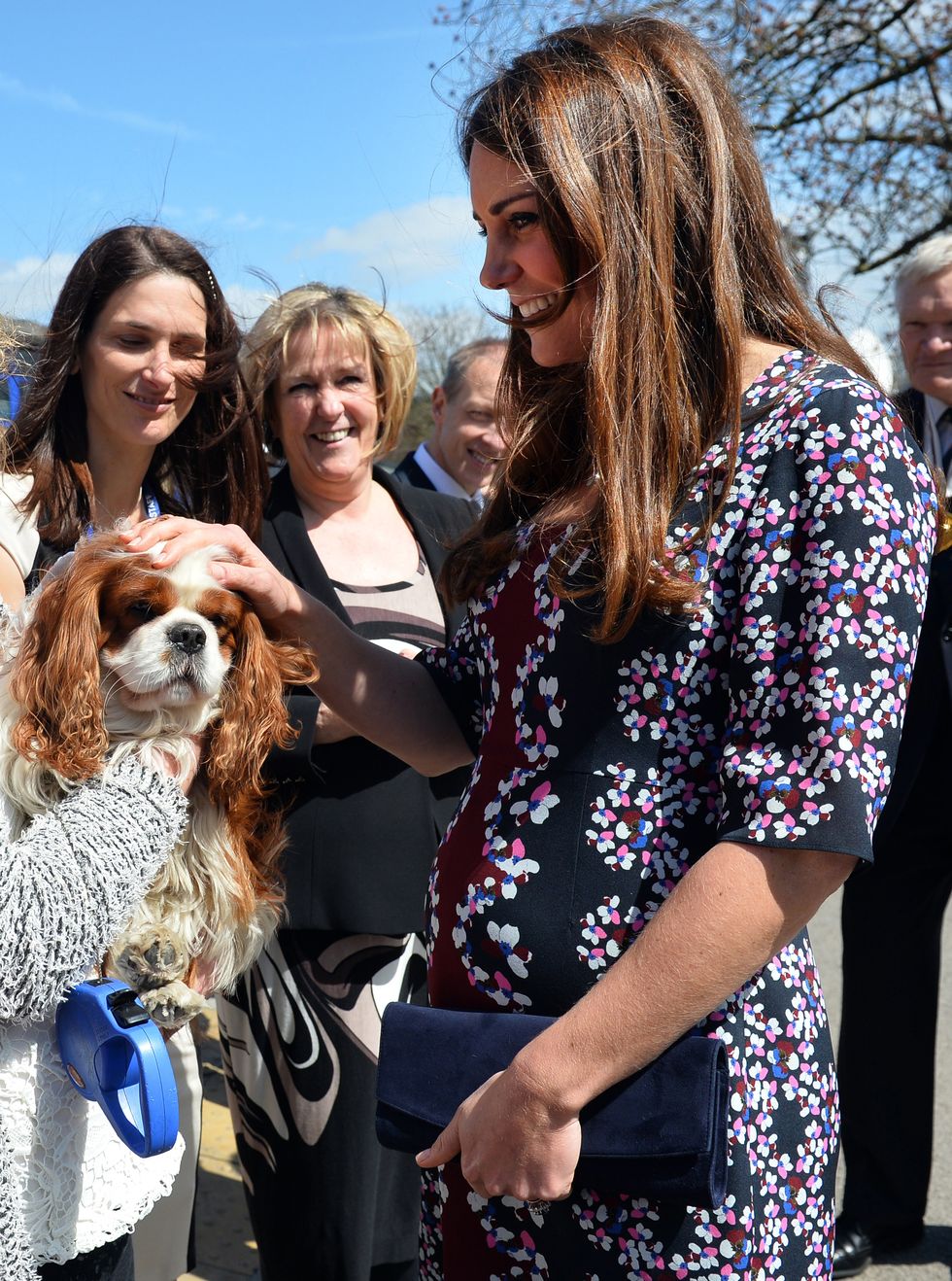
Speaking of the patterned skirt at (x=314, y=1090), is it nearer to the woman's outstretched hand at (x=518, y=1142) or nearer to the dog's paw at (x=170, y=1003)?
the dog's paw at (x=170, y=1003)

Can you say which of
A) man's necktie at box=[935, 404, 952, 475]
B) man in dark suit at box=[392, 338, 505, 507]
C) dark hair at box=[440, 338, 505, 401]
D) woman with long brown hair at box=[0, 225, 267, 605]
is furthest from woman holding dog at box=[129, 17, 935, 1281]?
dark hair at box=[440, 338, 505, 401]

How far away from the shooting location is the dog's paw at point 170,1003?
7.86 ft

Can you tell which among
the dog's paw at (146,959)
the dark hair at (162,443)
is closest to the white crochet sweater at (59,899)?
the dog's paw at (146,959)

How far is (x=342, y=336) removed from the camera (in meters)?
3.51

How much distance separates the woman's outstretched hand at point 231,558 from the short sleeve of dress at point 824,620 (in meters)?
1.10

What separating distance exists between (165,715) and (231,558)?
0.35 meters

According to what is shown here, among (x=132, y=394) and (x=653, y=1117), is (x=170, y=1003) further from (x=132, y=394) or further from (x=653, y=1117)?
(x=132, y=394)

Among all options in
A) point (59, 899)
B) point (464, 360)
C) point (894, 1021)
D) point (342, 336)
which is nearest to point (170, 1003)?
point (59, 899)

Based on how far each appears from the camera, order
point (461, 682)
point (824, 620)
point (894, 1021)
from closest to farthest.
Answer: point (824, 620) < point (461, 682) < point (894, 1021)

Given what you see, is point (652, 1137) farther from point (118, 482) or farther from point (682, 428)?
point (118, 482)

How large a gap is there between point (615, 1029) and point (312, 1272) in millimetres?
2121

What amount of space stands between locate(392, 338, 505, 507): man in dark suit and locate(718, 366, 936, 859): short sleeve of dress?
4.68m

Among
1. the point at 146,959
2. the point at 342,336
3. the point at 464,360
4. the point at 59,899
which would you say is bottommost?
the point at 146,959

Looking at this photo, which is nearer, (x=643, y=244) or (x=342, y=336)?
(x=643, y=244)
